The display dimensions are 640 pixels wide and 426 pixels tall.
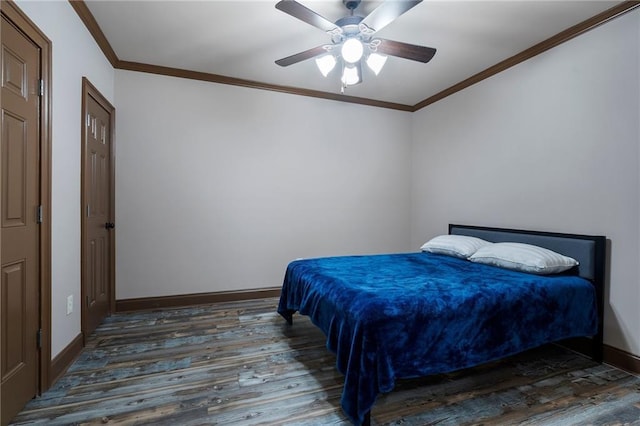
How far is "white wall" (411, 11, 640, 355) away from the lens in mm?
2230

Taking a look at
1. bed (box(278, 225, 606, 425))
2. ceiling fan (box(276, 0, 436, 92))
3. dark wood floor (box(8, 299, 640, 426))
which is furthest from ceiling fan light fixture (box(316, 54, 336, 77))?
dark wood floor (box(8, 299, 640, 426))

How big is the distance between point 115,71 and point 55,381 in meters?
3.00

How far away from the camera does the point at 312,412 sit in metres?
1.72

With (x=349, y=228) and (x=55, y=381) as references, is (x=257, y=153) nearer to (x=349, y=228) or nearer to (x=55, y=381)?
(x=349, y=228)

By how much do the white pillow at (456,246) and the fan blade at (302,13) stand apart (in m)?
2.35

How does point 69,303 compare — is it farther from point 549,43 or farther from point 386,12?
point 549,43

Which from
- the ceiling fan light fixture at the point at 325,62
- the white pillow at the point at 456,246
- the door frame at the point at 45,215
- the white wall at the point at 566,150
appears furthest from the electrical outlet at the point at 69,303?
the white wall at the point at 566,150

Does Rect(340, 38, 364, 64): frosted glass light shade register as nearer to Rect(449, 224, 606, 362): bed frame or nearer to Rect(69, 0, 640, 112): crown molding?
Rect(69, 0, 640, 112): crown molding

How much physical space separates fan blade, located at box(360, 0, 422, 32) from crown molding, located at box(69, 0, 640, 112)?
72.2 inches

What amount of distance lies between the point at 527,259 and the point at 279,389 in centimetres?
216

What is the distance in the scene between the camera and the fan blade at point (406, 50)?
7.19ft

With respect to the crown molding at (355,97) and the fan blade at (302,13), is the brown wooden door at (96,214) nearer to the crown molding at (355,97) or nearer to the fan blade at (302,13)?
the crown molding at (355,97)

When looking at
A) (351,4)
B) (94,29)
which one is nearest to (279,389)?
(351,4)

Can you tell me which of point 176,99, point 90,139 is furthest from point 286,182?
point 90,139
